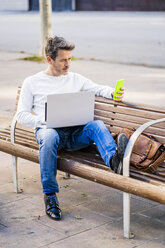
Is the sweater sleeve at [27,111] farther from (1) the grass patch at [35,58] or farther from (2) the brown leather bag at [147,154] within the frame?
(1) the grass patch at [35,58]

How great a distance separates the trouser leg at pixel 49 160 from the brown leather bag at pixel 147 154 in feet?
2.06

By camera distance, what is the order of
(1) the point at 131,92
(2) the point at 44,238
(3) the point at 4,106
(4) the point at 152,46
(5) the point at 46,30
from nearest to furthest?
1. (2) the point at 44,238
2. (3) the point at 4,106
3. (1) the point at 131,92
4. (5) the point at 46,30
5. (4) the point at 152,46

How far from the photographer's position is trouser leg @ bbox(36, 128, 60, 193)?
13.6 feet

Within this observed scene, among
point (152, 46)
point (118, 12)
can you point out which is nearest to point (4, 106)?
point (152, 46)

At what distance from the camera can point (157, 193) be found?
355cm

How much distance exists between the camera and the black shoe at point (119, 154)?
12.6 feet

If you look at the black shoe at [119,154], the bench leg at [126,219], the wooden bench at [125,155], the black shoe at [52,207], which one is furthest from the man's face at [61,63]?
the bench leg at [126,219]

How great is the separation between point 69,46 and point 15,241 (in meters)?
1.64

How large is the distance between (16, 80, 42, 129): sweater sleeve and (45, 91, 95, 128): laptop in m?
0.17

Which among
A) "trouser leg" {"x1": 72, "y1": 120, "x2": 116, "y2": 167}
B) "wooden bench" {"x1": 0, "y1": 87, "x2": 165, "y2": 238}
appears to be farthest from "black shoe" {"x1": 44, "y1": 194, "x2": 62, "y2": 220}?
"trouser leg" {"x1": 72, "y1": 120, "x2": 116, "y2": 167}

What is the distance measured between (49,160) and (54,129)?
334 mm

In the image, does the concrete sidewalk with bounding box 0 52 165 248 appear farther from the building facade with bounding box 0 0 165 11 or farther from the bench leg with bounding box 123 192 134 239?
the building facade with bounding box 0 0 165 11

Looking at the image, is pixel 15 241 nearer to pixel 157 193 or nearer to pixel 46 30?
pixel 157 193

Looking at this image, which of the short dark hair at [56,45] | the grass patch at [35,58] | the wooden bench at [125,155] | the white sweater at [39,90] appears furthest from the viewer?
the grass patch at [35,58]
